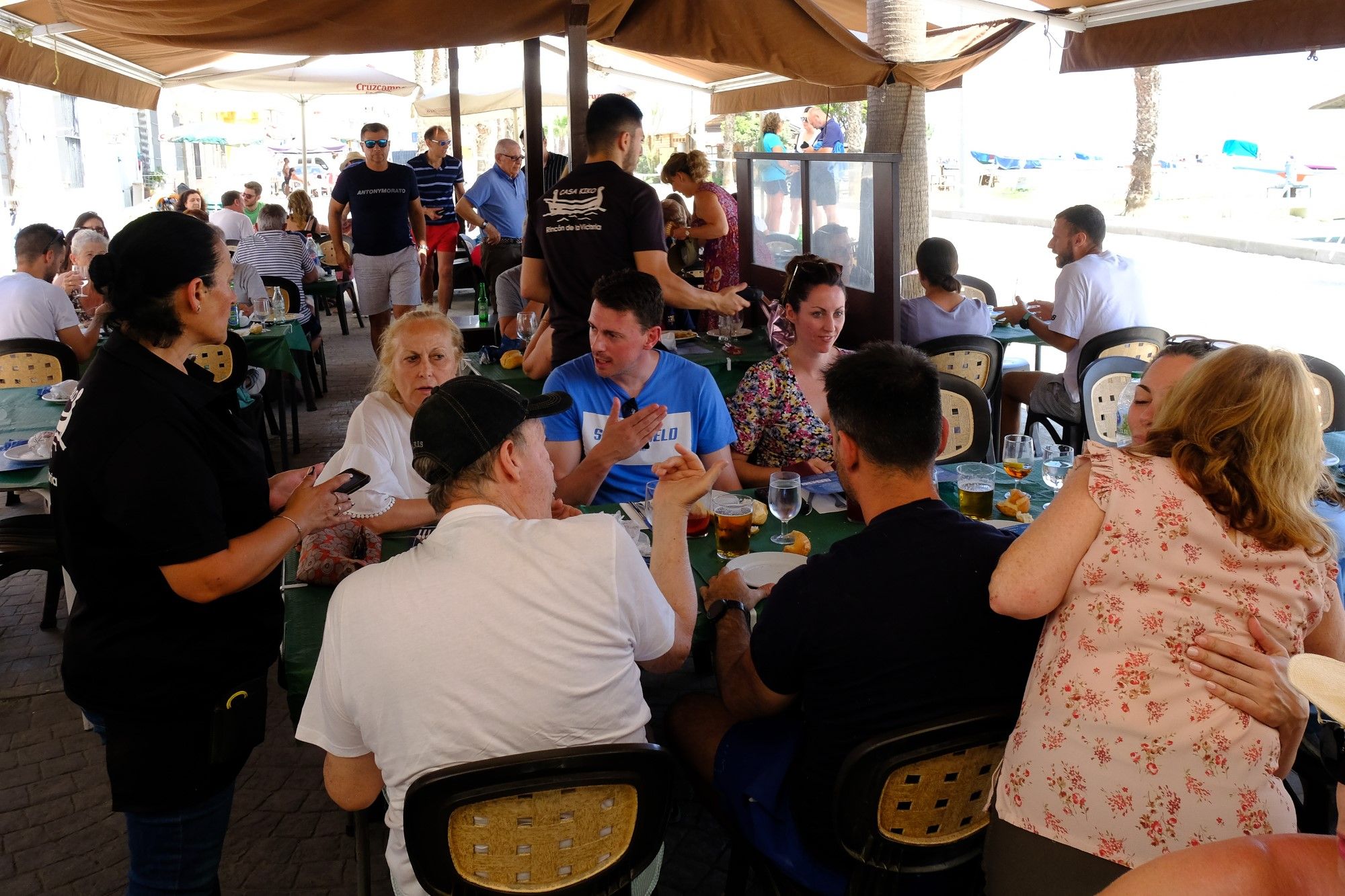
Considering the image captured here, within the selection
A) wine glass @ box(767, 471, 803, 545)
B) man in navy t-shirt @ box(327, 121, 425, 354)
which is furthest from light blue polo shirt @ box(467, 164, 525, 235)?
wine glass @ box(767, 471, 803, 545)

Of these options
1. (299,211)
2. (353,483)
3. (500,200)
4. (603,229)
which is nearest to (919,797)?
(353,483)

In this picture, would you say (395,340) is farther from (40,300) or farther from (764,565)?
(40,300)

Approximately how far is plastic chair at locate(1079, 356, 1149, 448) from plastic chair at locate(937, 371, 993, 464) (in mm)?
749

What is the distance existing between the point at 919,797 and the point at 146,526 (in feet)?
4.95

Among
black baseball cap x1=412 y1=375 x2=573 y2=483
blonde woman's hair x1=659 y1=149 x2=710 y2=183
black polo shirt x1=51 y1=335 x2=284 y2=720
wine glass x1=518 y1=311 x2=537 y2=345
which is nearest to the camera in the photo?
black baseball cap x1=412 y1=375 x2=573 y2=483

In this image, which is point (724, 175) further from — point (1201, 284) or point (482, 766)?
point (482, 766)

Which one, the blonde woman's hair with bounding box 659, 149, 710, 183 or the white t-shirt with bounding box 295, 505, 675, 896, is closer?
the white t-shirt with bounding box 295, 505, 675, 896

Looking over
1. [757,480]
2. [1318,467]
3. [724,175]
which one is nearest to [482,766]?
[1318,467]

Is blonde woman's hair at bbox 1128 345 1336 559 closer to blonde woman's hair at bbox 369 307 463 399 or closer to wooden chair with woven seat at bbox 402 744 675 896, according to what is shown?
wooden chair with woven seat at bbox 402 744 675 896

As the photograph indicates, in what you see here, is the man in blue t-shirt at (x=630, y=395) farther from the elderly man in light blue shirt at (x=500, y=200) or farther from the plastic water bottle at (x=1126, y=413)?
the elderly man in light blue shirt at (x=500, y=200)

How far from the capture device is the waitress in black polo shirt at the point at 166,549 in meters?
1.94

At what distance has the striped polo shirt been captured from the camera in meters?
10.9

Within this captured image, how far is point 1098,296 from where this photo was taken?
5.70 metres

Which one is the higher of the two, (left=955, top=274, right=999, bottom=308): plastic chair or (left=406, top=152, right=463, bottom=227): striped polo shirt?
(left=406, top=152, right=463, bottom=227): striped polo shirt
